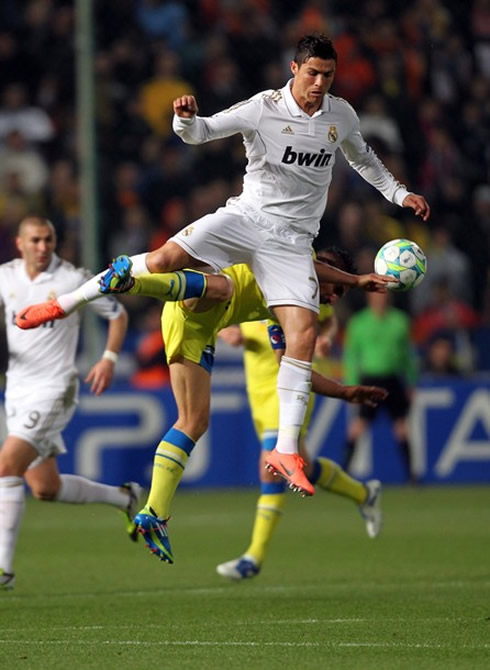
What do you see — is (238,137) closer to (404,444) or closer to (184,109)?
(404,444)

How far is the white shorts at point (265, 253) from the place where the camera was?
8.02 m

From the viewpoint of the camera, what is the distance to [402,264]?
826 cm

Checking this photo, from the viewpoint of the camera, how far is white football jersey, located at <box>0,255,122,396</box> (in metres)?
9.48

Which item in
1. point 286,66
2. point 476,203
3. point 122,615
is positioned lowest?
point 122,615

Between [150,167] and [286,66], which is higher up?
[286,66]

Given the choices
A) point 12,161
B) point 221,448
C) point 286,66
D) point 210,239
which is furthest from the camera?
point 286,66

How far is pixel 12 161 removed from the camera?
17438 millimetres

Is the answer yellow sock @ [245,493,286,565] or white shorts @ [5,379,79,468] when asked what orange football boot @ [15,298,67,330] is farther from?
yellow sock @ [245,493,286,565]

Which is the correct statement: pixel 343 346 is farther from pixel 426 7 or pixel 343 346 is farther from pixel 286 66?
pixel 426 7

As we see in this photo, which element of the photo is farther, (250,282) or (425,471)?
(425,471)

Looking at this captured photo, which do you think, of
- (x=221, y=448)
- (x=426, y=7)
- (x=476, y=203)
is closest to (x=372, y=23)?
(x=426, y=7)

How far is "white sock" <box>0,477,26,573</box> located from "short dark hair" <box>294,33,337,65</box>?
10.1 feet

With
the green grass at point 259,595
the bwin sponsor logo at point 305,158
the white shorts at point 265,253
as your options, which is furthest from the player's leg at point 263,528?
the bwin sponsor logo at point 305,158

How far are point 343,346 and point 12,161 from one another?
428cm
